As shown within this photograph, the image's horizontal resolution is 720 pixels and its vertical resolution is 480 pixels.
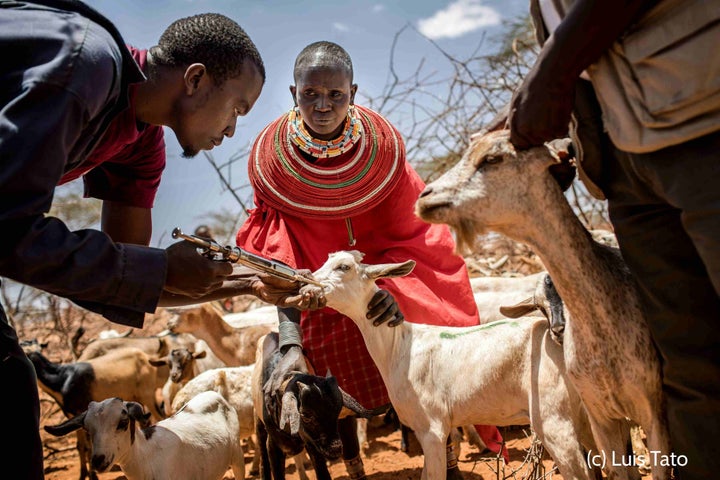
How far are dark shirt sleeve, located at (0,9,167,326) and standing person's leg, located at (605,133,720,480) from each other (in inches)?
62.8

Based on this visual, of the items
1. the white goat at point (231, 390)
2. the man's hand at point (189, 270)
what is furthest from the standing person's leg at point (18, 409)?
the white goat at point (231, 390)

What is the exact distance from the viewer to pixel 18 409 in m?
2.29

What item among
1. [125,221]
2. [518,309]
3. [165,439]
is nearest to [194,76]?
[125,221]

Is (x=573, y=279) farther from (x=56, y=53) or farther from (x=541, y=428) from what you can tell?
(x=56, y=53)

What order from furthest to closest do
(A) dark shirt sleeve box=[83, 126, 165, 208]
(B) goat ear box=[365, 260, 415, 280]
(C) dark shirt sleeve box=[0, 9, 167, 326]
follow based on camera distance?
(B) goat ear box=[365, 260, 415, 280] → (A) dark shirt sleeve box=[83, 126, 165, 208] → (C) dark shirt sleeve box=[0, 9, 167, 326]

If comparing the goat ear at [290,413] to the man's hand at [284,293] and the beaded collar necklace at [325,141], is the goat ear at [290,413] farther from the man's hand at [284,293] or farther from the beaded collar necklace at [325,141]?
the beaded collar necklace at [325,141]

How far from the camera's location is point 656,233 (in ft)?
6.69

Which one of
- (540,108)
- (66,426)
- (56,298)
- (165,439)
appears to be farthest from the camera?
(56,298)

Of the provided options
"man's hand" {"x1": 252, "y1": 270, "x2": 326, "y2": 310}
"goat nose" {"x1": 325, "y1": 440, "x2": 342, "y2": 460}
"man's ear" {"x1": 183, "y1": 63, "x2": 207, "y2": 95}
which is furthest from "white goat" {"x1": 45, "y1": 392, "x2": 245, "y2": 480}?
"man's ear" {"x1": 183, "y1": 63, "x2": 207, "y2": 95}

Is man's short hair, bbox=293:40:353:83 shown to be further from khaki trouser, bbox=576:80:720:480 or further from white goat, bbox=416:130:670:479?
khaki trouser, bbox=576:80:720:480

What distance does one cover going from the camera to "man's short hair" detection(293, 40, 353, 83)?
438 cm

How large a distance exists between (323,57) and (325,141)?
0.58m

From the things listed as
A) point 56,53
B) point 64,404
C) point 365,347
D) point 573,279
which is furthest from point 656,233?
point 64,404

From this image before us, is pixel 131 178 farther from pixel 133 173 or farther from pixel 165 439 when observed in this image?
pixel 165 439
